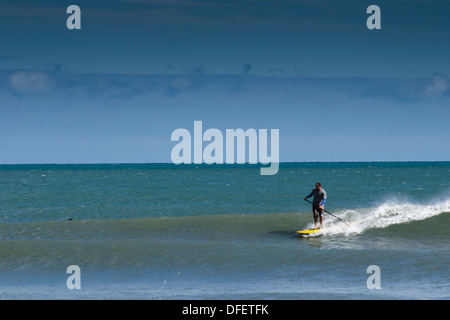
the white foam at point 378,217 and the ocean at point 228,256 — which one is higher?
the white foam at point 378,217

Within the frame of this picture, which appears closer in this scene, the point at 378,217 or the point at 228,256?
the point at 228,256

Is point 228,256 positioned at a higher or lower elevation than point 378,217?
lower

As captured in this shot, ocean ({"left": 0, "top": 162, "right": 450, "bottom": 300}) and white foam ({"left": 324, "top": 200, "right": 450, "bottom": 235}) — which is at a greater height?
white foam ({"left": 324, "top": 200, "right": 450, "bottom": 235})

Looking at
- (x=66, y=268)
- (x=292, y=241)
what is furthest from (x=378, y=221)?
(x=66, y=268)

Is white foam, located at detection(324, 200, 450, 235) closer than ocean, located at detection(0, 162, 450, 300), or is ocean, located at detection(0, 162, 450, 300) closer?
ocean, located at detection(0, 162, 450, 300)

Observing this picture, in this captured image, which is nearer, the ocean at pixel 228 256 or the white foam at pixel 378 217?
the ocean at pixel 228 256

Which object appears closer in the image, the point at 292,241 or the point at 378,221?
the point at 292,241
